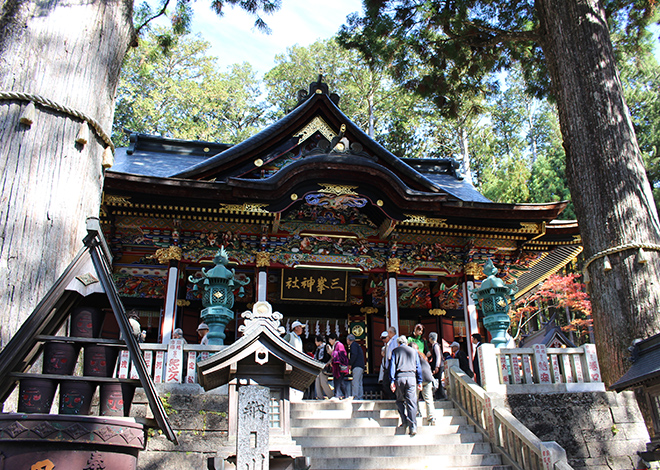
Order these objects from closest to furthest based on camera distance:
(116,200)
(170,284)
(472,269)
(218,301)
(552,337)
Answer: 1. (218,301)
2. (116,200)
3. (170,284)
4. (472,269)
5. (552,337)

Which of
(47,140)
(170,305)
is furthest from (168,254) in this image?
(47,140)

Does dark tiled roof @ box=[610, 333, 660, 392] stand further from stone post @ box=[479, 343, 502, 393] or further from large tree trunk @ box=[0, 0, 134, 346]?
large tree trunk @ box=[0, 0, 134, 346]

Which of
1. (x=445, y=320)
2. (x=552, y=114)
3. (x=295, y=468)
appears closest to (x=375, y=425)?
(x=295, y=468)

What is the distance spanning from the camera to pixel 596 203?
7.35 meters

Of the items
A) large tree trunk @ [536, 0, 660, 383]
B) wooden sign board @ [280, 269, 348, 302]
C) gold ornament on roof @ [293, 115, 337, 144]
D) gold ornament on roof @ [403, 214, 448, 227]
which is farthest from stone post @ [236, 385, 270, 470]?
gold ornament on roof @ [293, 115, 337, 144]

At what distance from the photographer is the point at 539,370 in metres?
7.26

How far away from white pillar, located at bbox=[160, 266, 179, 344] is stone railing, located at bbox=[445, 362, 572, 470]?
4981 millimetres

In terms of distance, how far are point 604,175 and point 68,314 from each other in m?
7.22

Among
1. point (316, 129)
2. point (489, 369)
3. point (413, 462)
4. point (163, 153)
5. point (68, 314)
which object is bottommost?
point (413, 462)

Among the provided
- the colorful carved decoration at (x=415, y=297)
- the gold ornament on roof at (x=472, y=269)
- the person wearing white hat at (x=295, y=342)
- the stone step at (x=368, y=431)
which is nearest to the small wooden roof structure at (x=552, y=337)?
the colorful carved decoration at (x=415, y=297)

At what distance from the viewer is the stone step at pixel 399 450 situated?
238 inches

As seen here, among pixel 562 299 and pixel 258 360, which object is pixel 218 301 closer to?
pixel 258 360

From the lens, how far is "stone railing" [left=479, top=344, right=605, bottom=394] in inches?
277

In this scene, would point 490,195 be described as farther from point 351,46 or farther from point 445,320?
point 351,46
